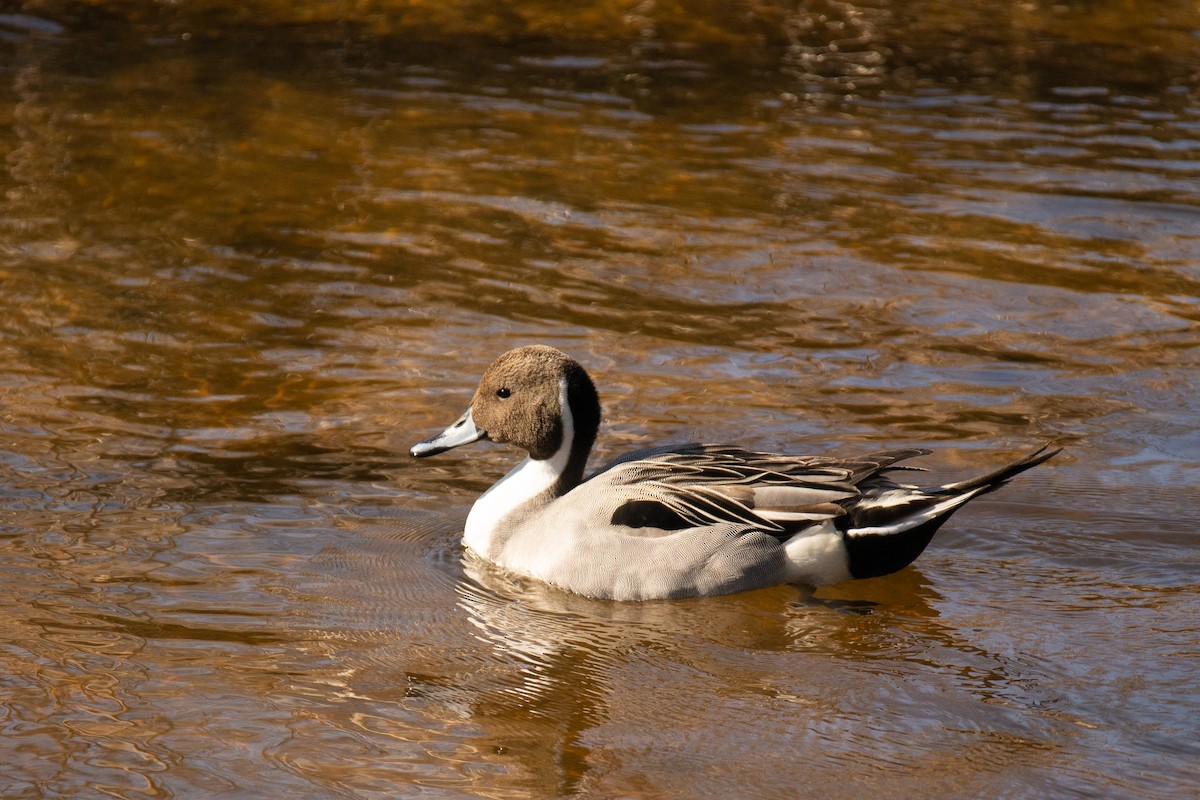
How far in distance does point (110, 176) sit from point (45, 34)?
4.07 m

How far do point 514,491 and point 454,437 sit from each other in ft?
1.40

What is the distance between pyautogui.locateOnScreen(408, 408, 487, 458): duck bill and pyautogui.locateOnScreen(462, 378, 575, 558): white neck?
25cm

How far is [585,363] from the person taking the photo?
818 centimetres

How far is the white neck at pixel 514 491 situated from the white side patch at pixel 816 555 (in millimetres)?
1016

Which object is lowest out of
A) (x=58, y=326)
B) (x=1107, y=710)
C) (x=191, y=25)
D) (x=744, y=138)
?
(x=1107, y=710)

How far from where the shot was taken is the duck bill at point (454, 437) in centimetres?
649

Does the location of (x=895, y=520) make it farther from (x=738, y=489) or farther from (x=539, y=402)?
(x=539, y=402)

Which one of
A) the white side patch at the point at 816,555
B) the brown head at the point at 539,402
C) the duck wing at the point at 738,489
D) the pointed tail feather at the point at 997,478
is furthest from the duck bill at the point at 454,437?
the pointed tail feather at the point at 997,478

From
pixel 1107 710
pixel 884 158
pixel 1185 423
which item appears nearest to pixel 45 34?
pixel 884 158

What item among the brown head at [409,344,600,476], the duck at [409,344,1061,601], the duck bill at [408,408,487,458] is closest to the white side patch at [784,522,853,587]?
the duck at [409,344,1061,601]

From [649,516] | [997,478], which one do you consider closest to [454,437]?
[649,516]

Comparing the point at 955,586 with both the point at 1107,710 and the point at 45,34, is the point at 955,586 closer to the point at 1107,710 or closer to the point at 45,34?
the point at 1107,710

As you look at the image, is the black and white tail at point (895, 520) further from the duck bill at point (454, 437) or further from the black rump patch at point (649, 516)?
the duck bill at point (454, 437)

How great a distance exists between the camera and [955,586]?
5.95 meters
